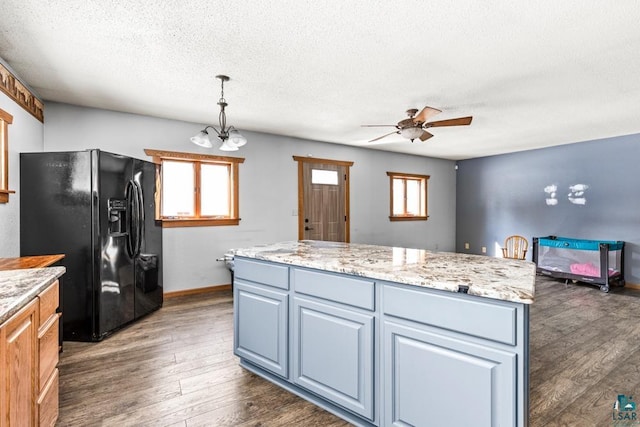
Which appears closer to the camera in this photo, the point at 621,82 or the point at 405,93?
the point at 621,82

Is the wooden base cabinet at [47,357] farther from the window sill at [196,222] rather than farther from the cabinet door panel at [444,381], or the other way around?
the window sill at [196,222]

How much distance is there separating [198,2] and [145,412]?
2454 millimetres

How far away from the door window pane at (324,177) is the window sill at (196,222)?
1591 millimetres

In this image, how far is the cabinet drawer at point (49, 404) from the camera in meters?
1.57

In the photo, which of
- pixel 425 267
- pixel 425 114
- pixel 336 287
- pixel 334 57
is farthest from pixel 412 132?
pixel 336 287

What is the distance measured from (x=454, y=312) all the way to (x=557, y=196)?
6.13 m

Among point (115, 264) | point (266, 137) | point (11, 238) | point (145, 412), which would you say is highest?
point (266, 137)

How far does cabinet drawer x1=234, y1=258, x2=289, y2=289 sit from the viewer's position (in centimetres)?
224

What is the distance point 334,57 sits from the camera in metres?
2.74

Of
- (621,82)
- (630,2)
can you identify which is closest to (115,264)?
(630,2)

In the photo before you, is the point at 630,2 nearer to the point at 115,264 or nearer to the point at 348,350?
the point at 348,350

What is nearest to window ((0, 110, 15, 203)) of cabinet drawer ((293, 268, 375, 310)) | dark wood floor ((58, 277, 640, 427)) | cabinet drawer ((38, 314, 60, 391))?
dark wood floor ((58, 277, 640, 427))

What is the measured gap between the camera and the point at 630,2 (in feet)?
6.56

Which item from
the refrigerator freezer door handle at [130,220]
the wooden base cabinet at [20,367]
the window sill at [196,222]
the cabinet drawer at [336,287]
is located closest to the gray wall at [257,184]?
the window sill at [196,222]
